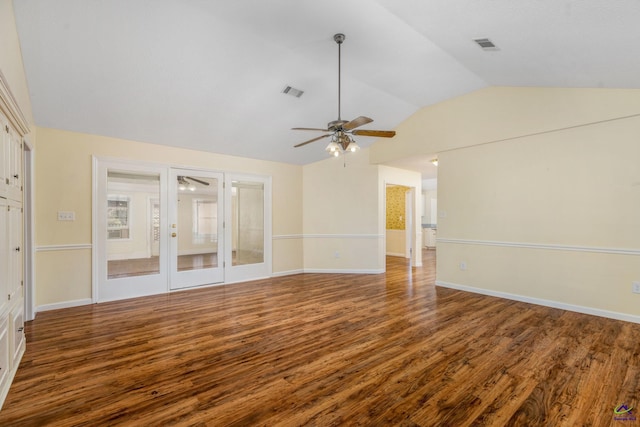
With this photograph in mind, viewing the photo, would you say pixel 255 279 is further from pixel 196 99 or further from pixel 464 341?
pixel 464 341

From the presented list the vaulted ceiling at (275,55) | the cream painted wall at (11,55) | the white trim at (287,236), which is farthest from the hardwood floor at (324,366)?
the vaulted ceiling at (275,55)

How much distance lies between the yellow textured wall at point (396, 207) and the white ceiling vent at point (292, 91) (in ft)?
18.7

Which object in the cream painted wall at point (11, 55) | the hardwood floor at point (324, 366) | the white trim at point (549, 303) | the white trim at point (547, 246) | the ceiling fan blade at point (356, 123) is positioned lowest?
the hardwood floor at point (324, 366)

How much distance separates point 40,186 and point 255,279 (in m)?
3.60

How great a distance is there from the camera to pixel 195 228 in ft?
17.9

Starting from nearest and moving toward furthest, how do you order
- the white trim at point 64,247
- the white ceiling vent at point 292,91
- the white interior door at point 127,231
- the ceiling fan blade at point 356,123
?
the ceiling fan blade at point 356,123 < the white trim at point 64,247 < the white ceiling vent at point 292,91 < the white interior door at point 127,231

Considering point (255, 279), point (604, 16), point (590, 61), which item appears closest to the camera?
point (604, 16)

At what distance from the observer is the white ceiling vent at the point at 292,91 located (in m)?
4.29

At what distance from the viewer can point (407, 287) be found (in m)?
5.37

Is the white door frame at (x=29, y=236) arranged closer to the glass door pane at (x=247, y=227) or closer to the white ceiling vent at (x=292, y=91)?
the glass door pane at (x=247, y=227)

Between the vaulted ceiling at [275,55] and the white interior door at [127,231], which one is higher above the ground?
the vaulted ceiling at [275,55]

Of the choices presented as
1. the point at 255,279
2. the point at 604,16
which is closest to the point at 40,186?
the point at 255,279

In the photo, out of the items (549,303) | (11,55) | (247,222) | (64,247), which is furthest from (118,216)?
(549,303)

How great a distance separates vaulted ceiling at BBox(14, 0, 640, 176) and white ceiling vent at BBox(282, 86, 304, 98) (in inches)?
2.7
